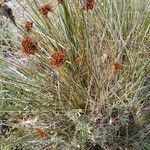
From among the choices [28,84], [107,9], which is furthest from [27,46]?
[107,9]

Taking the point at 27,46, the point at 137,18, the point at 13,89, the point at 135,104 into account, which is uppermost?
the point at 27,46

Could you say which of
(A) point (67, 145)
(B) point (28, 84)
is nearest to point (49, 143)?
(A) point (67, 145)

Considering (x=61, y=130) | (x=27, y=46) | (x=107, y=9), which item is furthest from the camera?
(x=107, y=9)

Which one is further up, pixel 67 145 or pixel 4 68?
pixel 4 68

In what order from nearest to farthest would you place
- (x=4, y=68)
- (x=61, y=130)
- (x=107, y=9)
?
(x=61, y=130)
(x=4, y=68)
(x=107, y=9)

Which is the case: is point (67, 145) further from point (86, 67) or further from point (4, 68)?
point (4, 68)

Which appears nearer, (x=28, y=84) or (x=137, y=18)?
(x=28, y=84)
